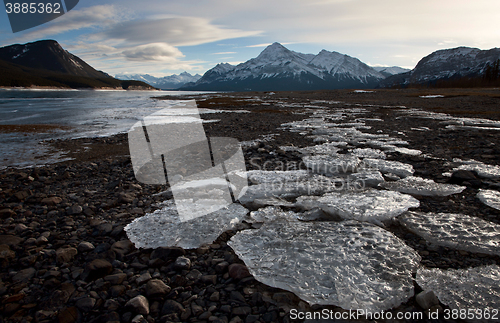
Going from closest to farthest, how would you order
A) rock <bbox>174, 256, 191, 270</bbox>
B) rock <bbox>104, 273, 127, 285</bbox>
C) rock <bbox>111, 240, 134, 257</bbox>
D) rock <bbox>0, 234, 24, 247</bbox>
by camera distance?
rock <bbox>104, 273, 127, 285</bbox> → rock <bbox>174, 256, 191, 270</bbox> → rock <bbox>111, 240, 134, 257</bbox> → rock <bbox>0, 234, 24, 247</bbox>

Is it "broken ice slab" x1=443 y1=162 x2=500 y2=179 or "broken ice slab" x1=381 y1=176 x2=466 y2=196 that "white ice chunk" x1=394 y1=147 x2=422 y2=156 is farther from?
"broken ice slab" x1=381 y1=176 x2=466 y2=196

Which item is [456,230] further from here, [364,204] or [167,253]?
[167,253]

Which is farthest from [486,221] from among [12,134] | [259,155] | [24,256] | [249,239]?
[12,134]

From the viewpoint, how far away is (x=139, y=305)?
2.09 meters

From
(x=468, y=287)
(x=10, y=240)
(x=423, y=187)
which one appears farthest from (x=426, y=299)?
(x=10, y=240)

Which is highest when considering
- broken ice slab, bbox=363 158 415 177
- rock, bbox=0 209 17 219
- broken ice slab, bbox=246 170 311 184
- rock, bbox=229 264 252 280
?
broken ice slab, bbox=363 158 415 177

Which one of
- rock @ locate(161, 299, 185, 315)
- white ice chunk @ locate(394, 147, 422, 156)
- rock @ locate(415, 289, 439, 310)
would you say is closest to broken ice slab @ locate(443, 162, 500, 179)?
white ice chunk @ locate(394, 147, 422, 156)

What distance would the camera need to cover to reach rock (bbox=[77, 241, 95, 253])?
2.91m

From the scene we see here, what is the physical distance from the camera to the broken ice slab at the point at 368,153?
678 centimetres

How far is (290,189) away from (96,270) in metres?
3.14

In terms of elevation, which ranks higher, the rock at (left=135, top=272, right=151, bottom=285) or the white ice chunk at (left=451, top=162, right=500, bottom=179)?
the white ice chunk at (left=451, top=162, right=500, bottom=179)

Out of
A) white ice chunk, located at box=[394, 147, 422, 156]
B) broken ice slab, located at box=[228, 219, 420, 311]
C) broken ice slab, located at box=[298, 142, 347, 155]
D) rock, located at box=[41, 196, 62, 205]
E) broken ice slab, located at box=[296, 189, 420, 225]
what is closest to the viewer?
broken ice slab, located at box=[228, 219, 420, 311]

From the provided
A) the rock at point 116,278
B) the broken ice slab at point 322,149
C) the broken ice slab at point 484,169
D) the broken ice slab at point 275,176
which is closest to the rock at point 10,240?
the rock at point 116,278

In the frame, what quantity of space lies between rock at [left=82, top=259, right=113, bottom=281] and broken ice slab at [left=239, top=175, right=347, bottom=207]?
6.91 feet
